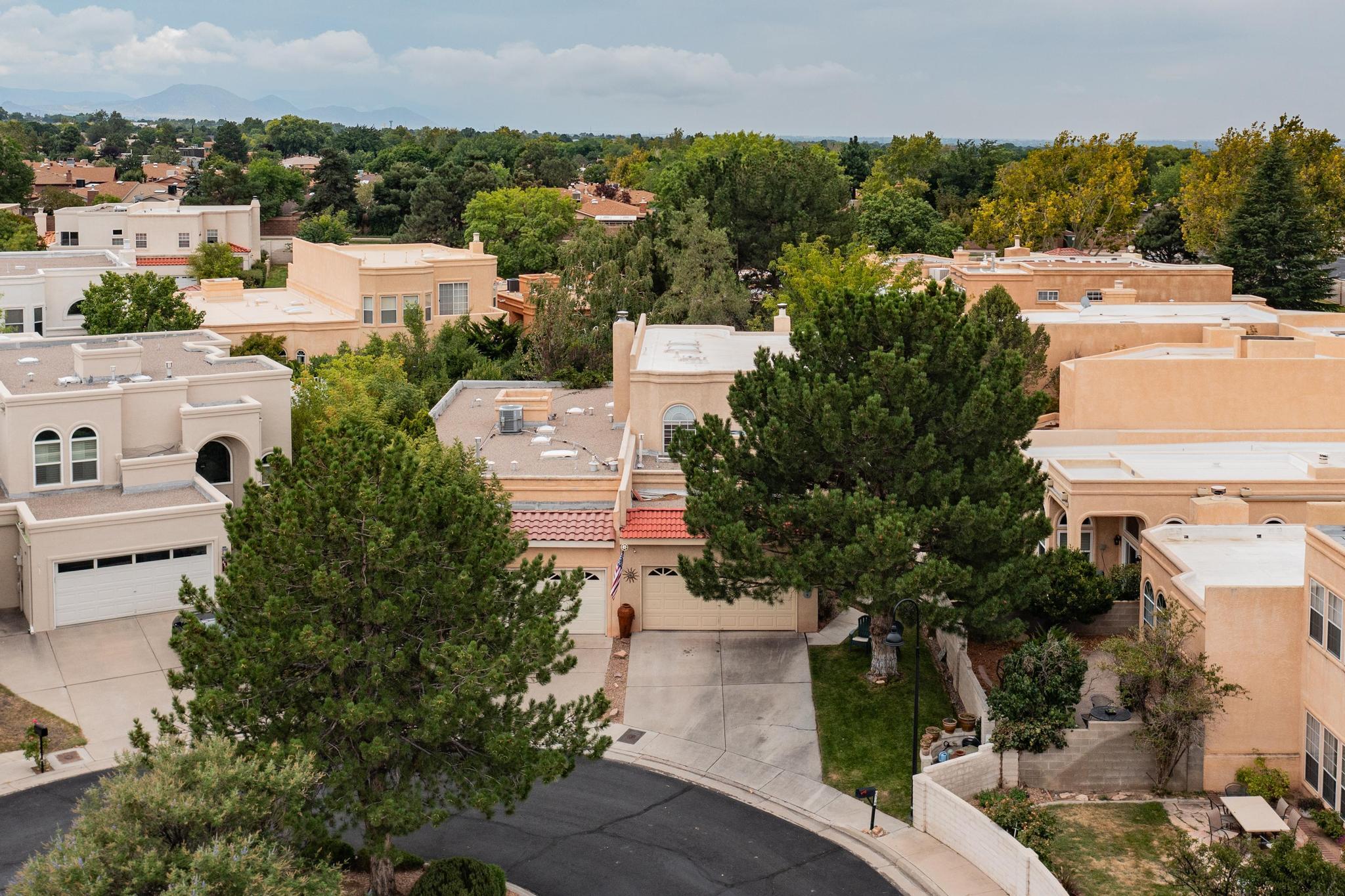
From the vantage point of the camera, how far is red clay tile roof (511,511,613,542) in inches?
1391

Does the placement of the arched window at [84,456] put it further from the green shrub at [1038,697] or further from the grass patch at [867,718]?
the green shrub at [1038,697]

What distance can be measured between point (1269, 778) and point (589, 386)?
1238 inches

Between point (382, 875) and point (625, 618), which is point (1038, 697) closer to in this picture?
point (625, 618)

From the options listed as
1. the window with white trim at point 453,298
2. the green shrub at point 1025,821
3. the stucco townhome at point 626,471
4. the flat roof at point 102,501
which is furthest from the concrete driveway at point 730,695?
the window with white trim at point 453,298

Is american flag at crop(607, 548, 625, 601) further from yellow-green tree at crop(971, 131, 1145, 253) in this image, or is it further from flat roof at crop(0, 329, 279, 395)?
yellow-green tree at crop(971, 131, 1145, 253)

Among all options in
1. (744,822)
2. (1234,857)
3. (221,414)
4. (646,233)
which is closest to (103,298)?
(221,414)

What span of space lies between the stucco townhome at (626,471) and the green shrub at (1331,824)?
495 inches

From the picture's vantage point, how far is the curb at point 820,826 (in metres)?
24.7

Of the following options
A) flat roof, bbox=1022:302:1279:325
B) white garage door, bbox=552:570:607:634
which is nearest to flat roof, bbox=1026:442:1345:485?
flat roof, bbox=1022:302:1279:325

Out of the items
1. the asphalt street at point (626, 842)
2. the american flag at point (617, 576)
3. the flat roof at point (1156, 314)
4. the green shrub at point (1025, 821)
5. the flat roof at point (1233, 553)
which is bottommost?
the asphalt street at point (626, 842)

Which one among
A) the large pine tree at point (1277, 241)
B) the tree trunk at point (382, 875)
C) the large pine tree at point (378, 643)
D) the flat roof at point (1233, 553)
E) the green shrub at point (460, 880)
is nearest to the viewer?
the large pine tree at point (378, 643)

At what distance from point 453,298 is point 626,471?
35308 millimetres

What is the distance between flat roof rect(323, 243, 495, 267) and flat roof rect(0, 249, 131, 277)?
34.4 ft

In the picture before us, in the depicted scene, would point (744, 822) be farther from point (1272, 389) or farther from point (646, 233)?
point (646, 233)
